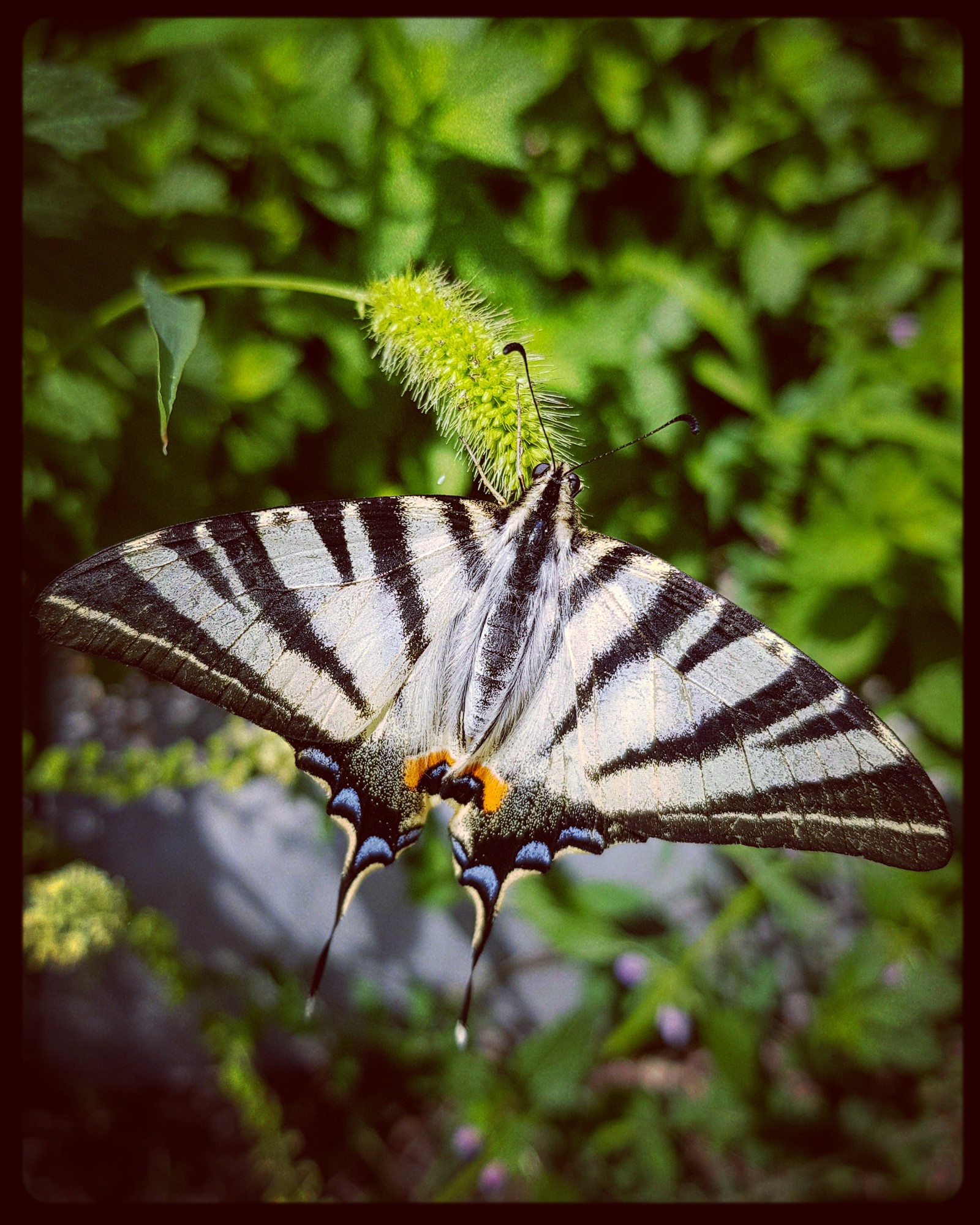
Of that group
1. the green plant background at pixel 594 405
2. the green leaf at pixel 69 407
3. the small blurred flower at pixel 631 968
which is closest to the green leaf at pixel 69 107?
the green plant background at pixel 594 405

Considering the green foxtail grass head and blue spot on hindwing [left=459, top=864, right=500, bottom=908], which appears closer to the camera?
the green foxtail grass head

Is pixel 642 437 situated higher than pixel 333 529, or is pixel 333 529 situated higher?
pixel 642 437

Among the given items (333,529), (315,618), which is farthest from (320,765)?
(333,529)

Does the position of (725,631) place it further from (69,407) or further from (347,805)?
(69,407)

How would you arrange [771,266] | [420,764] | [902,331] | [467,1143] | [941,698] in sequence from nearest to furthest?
1. [420,764]
2. [771,266]
3. [941,698]
4. [902,331]
5. [467,1143]

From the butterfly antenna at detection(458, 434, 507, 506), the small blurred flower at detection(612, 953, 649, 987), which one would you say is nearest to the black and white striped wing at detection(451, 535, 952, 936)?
the butterfly antenna at detection(458, 434, 507, 506)

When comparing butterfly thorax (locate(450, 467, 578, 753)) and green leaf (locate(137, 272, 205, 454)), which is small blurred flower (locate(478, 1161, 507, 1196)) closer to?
butterfly thorax (locate(450, 467, 578, 753))

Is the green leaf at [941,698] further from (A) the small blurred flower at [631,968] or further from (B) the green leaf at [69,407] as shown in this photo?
(B) the green leaf at [69,407]
